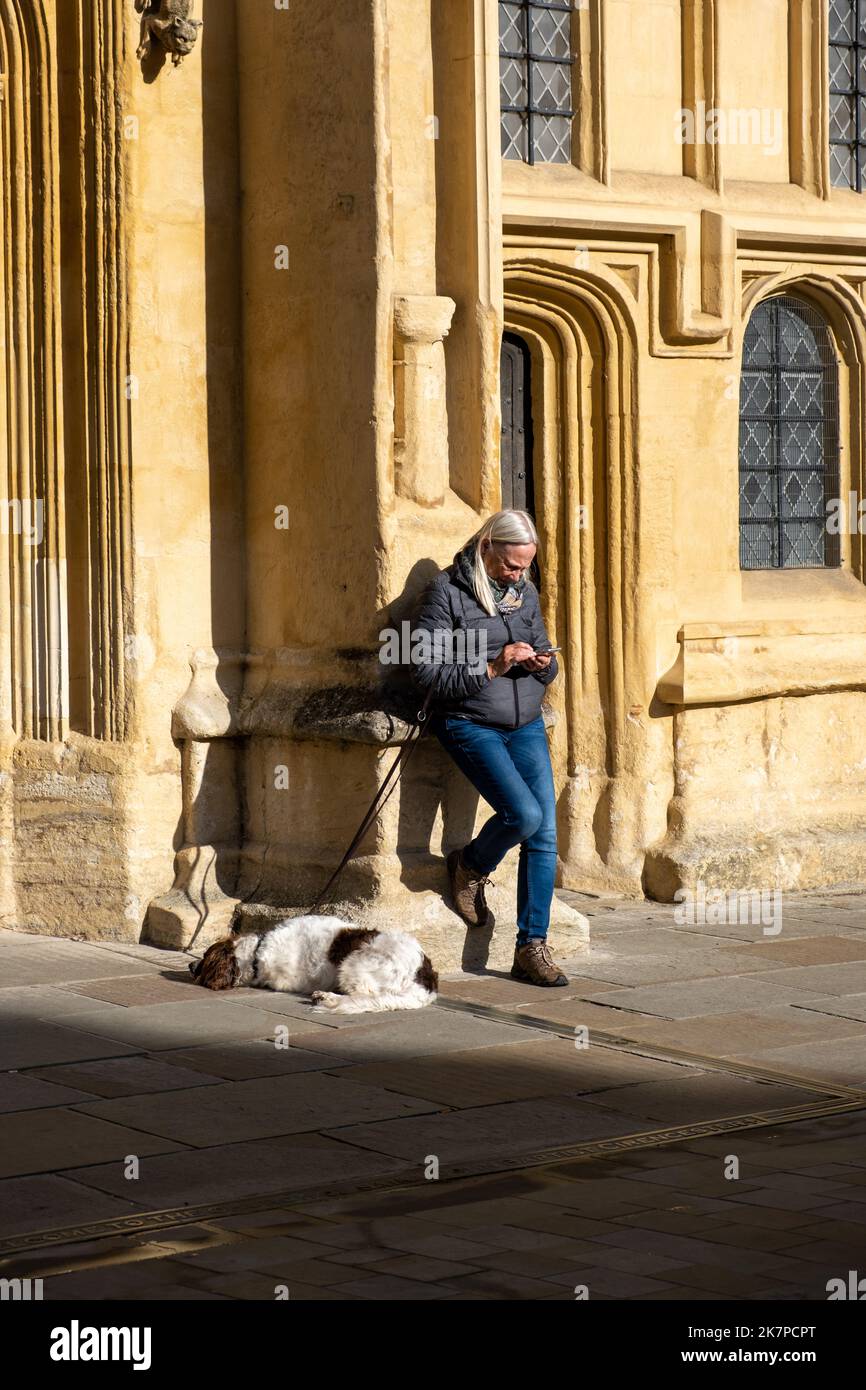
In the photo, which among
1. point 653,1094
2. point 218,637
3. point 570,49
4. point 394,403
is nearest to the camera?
point 653,1094

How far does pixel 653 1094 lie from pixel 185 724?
348 cm

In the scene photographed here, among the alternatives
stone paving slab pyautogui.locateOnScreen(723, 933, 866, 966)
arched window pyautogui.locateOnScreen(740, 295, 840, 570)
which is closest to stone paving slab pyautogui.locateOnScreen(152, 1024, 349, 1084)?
stone paving slab pyautogui.locateOnScreen(723, 933, 866, 966)

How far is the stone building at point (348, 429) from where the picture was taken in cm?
898

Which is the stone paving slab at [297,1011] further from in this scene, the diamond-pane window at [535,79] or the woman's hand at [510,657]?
the diamond-pane window at [535,79]

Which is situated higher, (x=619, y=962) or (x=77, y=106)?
(x=77, y=106)

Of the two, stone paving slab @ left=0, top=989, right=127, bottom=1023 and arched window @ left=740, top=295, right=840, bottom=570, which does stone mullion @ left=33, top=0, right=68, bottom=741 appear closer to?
stone paving slab @ left=0, top=989, right=127, bottom=1023

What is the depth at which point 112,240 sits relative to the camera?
30.4 feet

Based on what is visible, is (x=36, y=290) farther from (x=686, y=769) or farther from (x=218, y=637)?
(x=686, y=769)

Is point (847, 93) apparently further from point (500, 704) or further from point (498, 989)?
point (498, 989)

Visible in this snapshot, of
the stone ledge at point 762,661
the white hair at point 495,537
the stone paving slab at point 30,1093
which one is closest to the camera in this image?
the stone paving slab at point 30,1093

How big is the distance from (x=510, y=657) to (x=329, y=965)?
148 cm

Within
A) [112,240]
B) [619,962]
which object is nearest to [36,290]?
[112,240]

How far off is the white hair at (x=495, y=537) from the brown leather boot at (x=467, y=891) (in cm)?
111

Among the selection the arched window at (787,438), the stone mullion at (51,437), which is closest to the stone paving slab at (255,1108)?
the stone mullion at (51,437)
